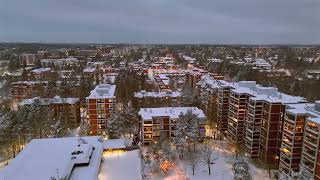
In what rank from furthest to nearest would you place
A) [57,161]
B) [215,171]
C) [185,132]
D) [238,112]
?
1. [238,112]
2. [185,132]
3. [215,171]
4. [57,161]

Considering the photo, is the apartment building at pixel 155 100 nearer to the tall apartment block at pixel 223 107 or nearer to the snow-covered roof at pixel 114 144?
the tall apartment block at pixel 223 107

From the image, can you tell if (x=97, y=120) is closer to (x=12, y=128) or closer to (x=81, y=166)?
(x=12, y=128)

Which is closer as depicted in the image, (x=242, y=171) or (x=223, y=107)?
(x=242, y=171)

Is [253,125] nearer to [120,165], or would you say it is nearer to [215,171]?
[215,171]

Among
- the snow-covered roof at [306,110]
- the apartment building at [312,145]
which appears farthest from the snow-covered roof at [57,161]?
the snow-covered roof at [306,110]

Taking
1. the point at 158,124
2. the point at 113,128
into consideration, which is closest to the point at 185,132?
the point at 158,124

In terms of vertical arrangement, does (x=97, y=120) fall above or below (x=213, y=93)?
below

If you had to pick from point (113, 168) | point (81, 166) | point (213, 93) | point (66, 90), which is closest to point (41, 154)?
point (81, 166)
